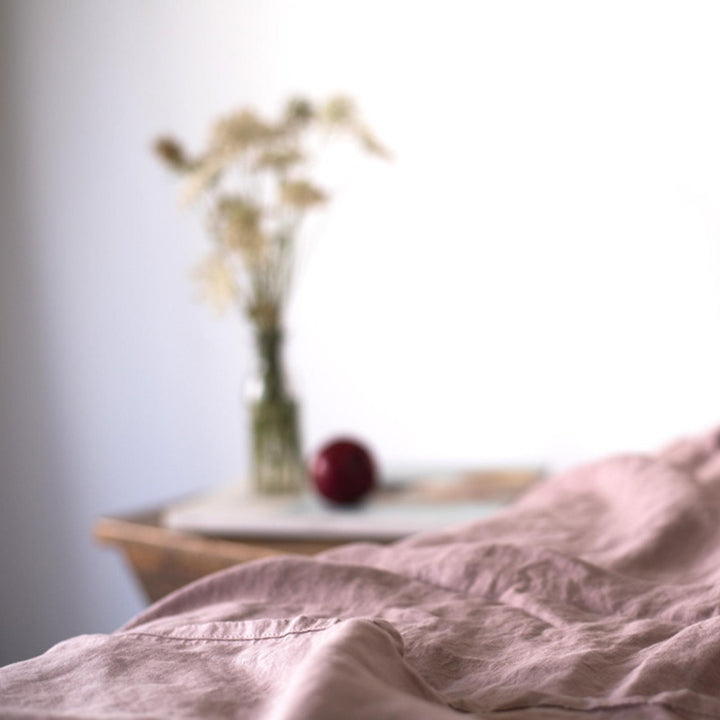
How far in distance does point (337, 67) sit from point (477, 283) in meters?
0.44

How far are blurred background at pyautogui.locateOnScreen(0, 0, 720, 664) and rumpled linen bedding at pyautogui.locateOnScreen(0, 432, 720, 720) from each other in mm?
886

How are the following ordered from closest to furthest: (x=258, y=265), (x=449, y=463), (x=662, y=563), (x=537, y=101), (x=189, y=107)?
(x=662, y=563) < (x=258, y=265) < (x=537, y=101) < (x=449, y=463) < (x=189, y=107)

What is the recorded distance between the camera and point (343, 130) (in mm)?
1535

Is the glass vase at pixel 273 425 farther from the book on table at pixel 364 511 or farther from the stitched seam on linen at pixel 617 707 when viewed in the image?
the stitched seam on linen at pixel 617 707

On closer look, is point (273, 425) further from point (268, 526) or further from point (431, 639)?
point (431, 639)

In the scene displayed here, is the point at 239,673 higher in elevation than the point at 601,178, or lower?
lower

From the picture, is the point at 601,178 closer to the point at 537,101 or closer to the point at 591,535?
the point at 537,101

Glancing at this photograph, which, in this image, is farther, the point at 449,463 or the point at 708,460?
the point at 449,463

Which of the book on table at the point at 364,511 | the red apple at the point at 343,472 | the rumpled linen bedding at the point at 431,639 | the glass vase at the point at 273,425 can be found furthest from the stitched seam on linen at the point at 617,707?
the glass vase at the point at 273,425

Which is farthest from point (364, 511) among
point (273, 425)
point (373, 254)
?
point (373, 254)

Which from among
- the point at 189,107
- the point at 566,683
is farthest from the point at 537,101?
the point at 566,683

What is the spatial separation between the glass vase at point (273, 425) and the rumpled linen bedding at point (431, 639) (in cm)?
74

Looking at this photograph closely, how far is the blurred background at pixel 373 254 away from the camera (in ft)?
5.01

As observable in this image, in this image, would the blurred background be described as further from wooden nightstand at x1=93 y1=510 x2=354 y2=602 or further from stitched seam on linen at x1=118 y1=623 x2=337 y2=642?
stitched seam on linen at x1=118 y1=623 x2=337 y2=642
